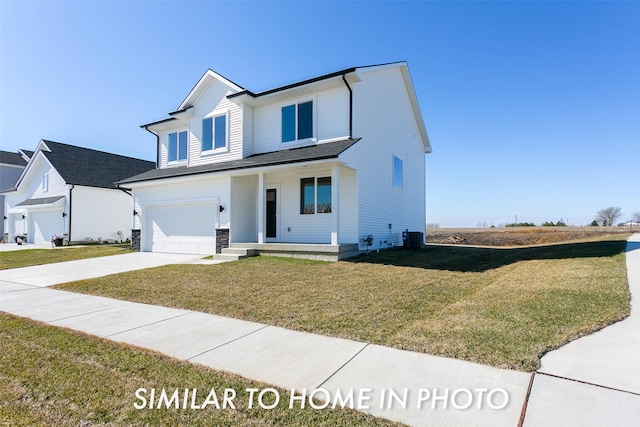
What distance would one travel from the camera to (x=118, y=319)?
17.0 feet

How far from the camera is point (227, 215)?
1352 centimetres

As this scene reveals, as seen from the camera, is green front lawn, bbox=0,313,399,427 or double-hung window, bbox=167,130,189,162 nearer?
green front lawn, bbox=0,313,399,427

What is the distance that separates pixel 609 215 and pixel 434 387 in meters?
69.6

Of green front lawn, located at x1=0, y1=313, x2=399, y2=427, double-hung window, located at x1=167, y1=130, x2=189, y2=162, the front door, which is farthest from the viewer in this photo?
double-hung window, located at x1=167, y1=130, x2=189, y2=162

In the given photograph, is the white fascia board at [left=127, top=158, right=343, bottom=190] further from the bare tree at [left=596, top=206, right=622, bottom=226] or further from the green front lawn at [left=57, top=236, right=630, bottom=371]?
the bare tree at [left=596, top=206, right=622, bottom=226]

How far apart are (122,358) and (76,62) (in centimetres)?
1413

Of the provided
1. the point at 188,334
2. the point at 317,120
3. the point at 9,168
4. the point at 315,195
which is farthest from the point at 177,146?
the point at 9,168

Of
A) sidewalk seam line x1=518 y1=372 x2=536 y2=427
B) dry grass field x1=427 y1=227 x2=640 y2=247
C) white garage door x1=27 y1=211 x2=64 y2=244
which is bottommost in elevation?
sidewalk seam line x1=518 y1=372 x2=536 y2=427

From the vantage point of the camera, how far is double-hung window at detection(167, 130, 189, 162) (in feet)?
55.9

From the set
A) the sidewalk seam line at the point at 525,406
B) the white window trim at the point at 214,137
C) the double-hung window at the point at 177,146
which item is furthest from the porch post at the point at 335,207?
the double-hung window at the point at 177,146

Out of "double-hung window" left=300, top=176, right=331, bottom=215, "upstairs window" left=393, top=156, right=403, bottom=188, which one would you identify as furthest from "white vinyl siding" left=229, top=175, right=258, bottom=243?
"upstairs window" left=393, top=156, right=403, bottom=188

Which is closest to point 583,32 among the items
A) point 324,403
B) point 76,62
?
point 324,403

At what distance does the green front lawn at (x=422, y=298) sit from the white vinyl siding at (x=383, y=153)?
3.79 metres

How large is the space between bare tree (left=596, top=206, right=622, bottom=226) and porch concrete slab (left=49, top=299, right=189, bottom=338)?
6690cm
